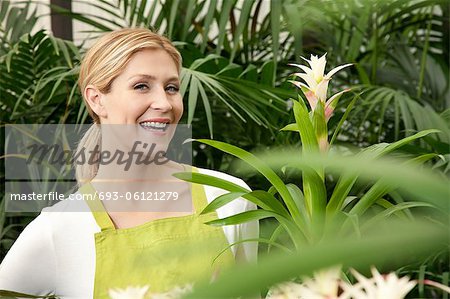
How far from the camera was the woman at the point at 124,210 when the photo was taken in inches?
44.8

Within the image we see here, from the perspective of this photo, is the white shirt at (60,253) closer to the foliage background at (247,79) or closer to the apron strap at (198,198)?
the apron strap at (198,198)

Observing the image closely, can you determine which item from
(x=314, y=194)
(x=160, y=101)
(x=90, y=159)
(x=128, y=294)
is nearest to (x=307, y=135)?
(x=314, y=194)

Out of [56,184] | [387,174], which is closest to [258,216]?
[387,174]

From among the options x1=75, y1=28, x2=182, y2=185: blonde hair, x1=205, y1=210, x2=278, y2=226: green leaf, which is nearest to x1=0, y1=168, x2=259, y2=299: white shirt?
x1=75, y1=28, x2=182, y2=185: blonde hair

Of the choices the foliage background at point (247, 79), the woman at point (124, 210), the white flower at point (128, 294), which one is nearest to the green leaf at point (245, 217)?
the white flower at point (128, 294)

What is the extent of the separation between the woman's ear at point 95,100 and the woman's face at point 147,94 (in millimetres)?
25

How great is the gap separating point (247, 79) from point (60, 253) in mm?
873

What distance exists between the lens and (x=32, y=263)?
1.13 metres

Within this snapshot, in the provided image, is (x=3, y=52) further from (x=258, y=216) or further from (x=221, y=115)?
(x=258, y=216)

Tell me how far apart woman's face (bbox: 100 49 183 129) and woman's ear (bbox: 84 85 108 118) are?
0.08ft

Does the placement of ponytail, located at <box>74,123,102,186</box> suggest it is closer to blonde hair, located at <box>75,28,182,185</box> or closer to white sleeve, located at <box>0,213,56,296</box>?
blonde hair, located at <box>75,28,182,185</box>

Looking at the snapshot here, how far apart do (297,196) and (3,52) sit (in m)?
1.54

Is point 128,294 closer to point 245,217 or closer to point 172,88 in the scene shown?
point 245,217

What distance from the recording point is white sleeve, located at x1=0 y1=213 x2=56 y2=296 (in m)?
1.12
